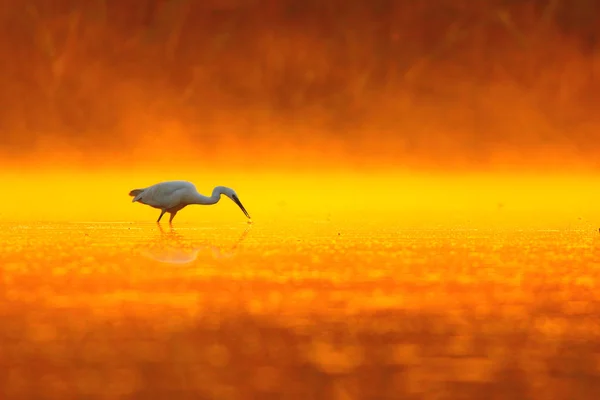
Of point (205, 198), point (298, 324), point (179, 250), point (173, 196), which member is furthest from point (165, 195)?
point (298, 324)

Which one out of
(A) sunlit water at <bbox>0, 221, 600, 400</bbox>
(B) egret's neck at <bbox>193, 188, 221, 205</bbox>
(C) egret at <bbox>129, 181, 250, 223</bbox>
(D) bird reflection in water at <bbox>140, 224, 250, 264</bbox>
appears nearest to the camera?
(A) sunlit water at <bbox>0, 221, 600, 400</bbox>

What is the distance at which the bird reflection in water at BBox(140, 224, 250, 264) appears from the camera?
1498 cm

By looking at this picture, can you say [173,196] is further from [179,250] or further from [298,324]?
[298,324]

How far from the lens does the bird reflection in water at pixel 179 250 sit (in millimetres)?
14980

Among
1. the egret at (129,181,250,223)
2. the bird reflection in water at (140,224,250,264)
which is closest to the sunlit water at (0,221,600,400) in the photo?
the bird reflection in water at (140,224,250,264)

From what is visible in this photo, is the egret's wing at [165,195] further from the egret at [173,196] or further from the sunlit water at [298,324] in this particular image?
the sunlit water at [298,324]

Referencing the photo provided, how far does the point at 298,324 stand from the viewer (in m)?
8.93

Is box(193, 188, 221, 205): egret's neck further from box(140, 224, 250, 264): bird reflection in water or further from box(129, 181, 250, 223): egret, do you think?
box(140, 224, 250, 264): bird reflection in water

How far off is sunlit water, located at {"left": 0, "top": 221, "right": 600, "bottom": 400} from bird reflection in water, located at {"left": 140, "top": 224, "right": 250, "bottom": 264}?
58mm

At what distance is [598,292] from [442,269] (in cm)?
264

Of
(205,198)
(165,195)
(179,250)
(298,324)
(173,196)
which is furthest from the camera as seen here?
(205,198)

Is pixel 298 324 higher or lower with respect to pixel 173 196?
lower

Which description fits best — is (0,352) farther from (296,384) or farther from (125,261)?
(125,261)

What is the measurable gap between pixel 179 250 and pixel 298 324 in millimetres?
7782
